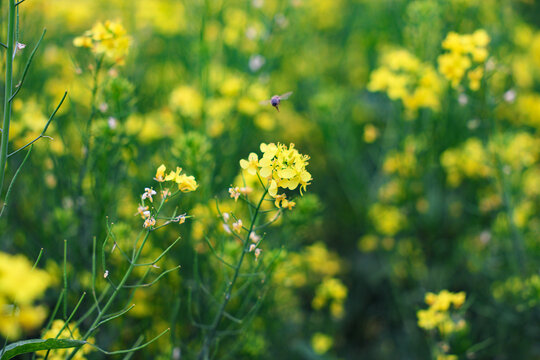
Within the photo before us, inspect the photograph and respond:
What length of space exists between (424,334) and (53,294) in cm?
202

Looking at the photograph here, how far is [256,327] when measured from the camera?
2.19 meters

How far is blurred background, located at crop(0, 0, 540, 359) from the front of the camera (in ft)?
6.37

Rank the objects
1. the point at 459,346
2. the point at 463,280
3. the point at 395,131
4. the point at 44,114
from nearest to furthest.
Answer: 1. the point at 459,346
2. the point at 44,114
3. the point at 463,280
4. the point at 395,131

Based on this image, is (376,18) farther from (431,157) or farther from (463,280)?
(463,280)

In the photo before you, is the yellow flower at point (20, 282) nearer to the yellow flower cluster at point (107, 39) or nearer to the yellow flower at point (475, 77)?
the yellow flower cluster at point (107, 39)

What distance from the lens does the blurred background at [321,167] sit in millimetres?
1940

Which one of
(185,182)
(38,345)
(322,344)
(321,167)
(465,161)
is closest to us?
(38,345)

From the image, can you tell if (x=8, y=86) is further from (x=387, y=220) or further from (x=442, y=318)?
(x=387, y=220)

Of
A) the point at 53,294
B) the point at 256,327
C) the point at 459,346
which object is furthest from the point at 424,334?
the point at 53,294

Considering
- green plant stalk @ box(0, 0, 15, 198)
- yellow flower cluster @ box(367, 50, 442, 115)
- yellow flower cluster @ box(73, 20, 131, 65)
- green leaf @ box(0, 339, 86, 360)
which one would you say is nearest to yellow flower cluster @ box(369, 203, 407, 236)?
yellow flower cluster @ box(367, 50, 442, 115)

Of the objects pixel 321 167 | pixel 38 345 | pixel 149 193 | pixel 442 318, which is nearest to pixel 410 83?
pixel 442 318

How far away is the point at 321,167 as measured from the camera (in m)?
3.53

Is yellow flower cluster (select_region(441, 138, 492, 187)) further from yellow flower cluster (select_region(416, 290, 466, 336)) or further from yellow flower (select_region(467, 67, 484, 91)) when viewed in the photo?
yellow flower cluster (select_region(416, 290, 466, 336))

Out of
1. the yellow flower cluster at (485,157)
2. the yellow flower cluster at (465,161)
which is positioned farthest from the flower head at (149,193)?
the yellow flower cluster at (465,161)
